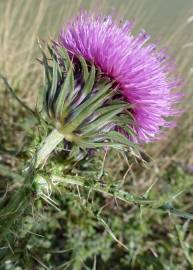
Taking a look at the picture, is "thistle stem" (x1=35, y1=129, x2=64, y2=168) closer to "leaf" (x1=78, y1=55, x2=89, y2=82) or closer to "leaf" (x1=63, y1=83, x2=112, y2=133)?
"leaf" (x1=63, y1=83, x2=112, y2=133)

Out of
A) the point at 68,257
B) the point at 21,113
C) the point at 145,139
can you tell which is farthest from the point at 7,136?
the point at 145,139

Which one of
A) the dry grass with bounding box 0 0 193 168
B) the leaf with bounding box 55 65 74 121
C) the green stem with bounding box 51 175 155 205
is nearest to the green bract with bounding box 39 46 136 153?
the leaf with bounding box 55 65 74 121

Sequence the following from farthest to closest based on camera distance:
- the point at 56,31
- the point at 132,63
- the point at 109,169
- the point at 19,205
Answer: the point at 56,31
the point at 109,169
the point at 132,63
the point at 19,205

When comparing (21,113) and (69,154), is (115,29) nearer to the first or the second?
(69,154)

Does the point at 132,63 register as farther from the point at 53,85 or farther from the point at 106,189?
the point at 106,189

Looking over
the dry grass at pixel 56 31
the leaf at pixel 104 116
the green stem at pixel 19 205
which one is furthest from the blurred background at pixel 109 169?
the leaf at pixel 104 116

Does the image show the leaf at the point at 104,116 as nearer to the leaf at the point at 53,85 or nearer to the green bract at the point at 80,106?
the green bract at the point at 80,106

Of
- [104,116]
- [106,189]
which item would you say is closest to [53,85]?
[104,116]
